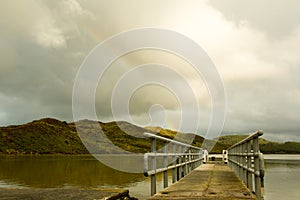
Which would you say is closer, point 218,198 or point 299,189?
point 218,198

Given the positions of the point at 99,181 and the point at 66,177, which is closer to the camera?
the point at 99,181

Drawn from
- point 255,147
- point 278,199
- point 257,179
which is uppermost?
point 255,147

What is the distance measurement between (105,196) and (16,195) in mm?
1718

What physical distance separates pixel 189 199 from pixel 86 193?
1.98 metres

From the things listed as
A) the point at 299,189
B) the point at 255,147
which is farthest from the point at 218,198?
the point at 299,189

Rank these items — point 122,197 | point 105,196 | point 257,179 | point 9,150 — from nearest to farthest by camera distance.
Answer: point 257,179 < point 105,196 < point 122,197 < point 9,150

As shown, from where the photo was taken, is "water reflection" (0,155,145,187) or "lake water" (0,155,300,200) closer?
"lake water" (0,155,300,200)

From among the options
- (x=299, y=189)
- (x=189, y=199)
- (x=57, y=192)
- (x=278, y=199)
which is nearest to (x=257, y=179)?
(x=189, y=199)

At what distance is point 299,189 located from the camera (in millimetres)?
33281

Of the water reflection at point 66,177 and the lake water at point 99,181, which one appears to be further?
the water reflection at point 66,177

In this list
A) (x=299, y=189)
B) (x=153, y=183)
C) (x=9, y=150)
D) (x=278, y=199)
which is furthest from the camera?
(x=9, y=150)

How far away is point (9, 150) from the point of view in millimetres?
197125

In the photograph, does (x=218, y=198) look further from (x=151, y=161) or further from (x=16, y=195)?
(x=16, y=195)

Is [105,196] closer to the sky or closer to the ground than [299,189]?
closer to the sky
